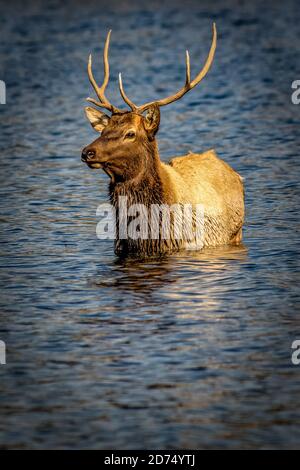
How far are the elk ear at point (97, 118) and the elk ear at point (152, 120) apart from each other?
67cm

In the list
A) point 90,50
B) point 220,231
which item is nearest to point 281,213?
point 220,231

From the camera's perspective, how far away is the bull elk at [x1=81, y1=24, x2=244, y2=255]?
1448 centimetres

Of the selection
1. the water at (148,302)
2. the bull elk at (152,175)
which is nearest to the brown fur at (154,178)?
the bull elk at (152,175)

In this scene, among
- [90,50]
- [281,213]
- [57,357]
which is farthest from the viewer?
[90,50]

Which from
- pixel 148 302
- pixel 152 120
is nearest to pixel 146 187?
pixel 152 120

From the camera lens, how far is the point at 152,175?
48.7ft

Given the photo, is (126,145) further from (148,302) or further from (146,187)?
(148,302)

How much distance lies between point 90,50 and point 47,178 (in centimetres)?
1492

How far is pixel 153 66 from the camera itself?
32875 millimetres

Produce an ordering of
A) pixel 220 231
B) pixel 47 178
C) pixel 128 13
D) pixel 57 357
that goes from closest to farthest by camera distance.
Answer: pixel 57 357 < pixel 220 231 < pixel 47 178 < pixel 128 13

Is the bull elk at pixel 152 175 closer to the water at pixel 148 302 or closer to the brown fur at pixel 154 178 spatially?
the brown fur at pixel 154 178

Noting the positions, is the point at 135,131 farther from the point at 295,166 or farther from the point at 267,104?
the point at 267,104

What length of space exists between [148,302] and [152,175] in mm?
2127
